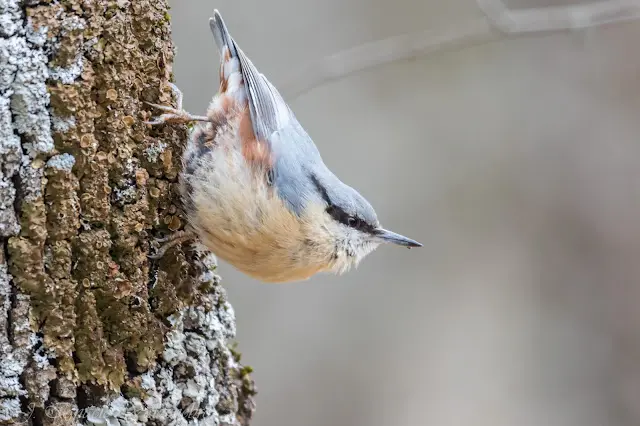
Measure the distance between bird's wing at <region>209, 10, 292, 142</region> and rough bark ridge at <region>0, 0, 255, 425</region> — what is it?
0.36 m

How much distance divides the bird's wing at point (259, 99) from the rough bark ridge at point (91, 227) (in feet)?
1.17

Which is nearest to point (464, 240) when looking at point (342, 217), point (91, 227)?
point (342, 217)

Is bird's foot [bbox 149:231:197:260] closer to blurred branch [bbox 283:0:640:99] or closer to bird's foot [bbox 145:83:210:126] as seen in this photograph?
bird's foot [bbox 145:83:210:126]

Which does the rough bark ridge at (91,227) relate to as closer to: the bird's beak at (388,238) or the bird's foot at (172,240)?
the bird's foot at (172,240)

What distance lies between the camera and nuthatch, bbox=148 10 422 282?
7.57ft

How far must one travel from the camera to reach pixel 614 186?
198 inches

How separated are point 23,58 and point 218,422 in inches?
50.1

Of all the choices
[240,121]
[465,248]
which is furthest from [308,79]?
[465,248]

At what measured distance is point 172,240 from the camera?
222 cm

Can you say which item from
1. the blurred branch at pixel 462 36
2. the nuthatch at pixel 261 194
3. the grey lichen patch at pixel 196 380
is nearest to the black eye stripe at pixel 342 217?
the nuthatch at pixel 261 194

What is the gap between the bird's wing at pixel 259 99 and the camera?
2.57m

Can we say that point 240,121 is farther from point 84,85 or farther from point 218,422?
point 218,422

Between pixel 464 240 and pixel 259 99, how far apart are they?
3.02 metres

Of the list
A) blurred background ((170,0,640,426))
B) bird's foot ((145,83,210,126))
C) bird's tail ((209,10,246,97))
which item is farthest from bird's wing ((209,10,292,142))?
blurred background ((170,0,640,426))
